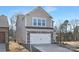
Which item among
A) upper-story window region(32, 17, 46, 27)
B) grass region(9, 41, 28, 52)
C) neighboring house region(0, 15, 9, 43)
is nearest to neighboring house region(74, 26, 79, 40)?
upper-story window region(32, 17, 46, 27)

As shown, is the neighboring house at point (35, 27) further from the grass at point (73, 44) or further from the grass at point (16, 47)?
the grass at point (73, 44)

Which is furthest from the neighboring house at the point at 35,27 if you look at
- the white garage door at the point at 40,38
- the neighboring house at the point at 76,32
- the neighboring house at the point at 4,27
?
the neighboring house at the point at 76,32

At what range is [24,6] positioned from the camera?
739 cm

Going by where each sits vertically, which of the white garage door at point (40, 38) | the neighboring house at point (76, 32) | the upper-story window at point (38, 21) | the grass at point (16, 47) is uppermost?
the upper-story window at point (38, 21)

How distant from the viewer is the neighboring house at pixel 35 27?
7.39 metres

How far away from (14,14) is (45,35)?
55cm

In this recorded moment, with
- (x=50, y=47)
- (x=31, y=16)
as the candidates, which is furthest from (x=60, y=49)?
(x=31, y=16)

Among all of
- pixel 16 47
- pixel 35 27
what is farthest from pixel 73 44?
pixel 16 47

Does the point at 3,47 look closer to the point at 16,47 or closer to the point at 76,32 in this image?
the point at 16,47

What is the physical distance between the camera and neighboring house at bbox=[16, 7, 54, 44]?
7395mm

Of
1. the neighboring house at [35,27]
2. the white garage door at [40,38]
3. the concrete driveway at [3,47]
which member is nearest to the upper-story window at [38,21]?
the neighboring house at [35,27]

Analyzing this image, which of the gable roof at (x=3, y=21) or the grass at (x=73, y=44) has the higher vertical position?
the gable roof at (x=3, y=21)
